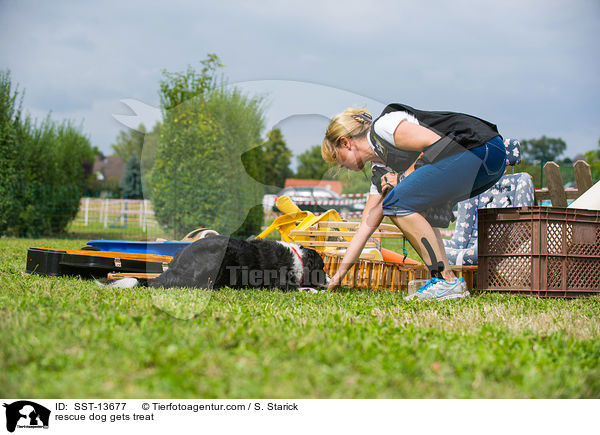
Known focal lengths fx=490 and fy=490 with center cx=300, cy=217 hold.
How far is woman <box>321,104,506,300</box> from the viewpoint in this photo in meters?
3.16

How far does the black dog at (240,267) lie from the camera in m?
3.57

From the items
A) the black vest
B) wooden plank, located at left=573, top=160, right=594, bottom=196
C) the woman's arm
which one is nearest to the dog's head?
the woman's arm

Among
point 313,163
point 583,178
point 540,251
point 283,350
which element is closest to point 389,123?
point 313,163

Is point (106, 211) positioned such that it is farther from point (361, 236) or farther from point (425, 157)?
point (425, 157)

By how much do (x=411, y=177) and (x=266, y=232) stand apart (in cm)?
166

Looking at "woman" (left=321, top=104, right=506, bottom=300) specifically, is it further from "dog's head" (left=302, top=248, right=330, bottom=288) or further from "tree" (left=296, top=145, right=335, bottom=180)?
"dog's head" (left=302, top=248, right=330, bottom=288)

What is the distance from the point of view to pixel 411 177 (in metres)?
3.28

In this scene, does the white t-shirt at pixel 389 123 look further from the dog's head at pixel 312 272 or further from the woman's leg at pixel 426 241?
the dog's head at pixel 312 272

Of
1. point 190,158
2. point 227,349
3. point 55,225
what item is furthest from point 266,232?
point 55,225

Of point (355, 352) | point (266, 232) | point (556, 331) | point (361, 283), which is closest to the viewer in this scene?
point (355, 352)

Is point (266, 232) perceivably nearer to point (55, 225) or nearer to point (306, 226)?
point (306, 226)

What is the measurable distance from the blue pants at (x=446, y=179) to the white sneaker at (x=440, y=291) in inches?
20.7
